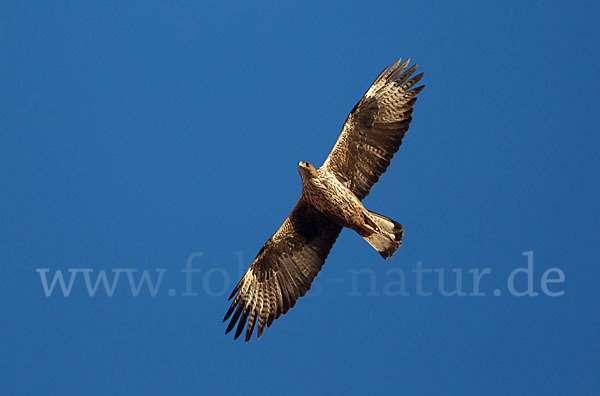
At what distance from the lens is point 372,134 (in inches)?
367

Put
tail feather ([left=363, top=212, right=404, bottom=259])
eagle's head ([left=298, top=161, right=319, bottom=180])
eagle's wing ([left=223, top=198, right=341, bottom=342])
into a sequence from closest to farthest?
eagle's head ([left=298, top=161, right=319, bottom=180]) < tail feather ([left=363, top=212, right=404, bottom=259]) < eagle's wing ([left=223, top=198, right=341, bottom=342])

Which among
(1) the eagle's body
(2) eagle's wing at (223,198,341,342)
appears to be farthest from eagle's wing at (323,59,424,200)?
(2) eagle's wing at (223,198,341,342)

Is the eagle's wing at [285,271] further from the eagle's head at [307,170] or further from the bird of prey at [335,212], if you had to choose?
the eagle's head at [307,170]

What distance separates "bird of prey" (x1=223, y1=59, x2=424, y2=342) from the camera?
9047mm

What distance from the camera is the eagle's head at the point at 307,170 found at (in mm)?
8852

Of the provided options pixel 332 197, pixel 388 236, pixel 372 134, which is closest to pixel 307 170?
pixel 332 197

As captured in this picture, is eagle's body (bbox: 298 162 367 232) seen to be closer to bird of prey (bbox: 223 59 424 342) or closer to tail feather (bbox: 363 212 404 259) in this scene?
bird of prey (bbox: 223 59 424 342)

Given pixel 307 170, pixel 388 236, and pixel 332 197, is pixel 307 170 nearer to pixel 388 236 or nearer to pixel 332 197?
pixel 332 197

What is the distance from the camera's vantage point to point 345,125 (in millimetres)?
9320

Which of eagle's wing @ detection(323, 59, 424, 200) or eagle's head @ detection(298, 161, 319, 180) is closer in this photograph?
eagle's head @ detection(298, 161, 319, 180)

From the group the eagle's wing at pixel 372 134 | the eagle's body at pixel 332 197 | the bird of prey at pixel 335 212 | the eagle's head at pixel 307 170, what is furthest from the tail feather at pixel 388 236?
the eagle's head at pixel 307 170

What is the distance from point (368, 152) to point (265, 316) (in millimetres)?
2444

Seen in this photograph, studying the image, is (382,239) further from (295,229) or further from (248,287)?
(248,287)

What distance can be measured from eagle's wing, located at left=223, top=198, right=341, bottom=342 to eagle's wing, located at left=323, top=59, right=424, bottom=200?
690 mm
